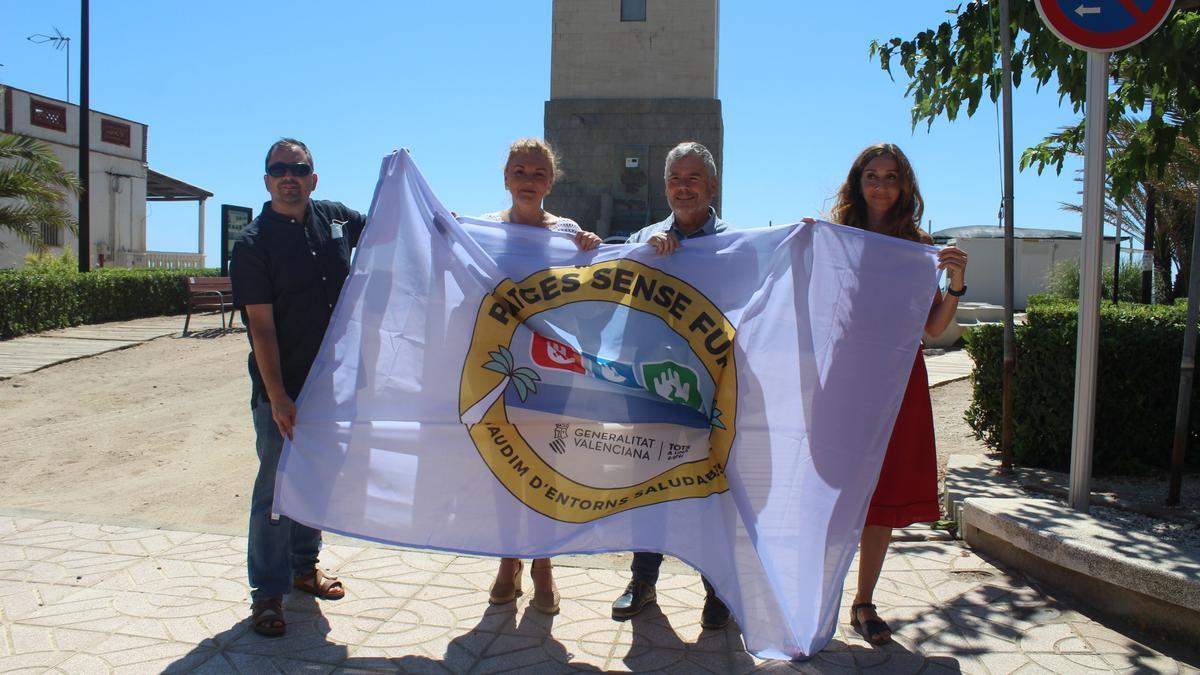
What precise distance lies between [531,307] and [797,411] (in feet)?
3.77

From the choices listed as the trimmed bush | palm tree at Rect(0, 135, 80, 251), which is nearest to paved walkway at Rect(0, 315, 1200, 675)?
palm tree at Rect(0, 135, 80, 251)

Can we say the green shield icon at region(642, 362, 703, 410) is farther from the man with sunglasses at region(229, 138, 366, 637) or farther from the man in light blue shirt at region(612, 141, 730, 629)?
the man with sunglasses at region(229, 138, 366, 637)

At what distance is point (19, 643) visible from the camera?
346 centimetres

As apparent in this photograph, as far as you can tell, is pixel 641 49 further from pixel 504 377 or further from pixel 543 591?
pixel 543 591

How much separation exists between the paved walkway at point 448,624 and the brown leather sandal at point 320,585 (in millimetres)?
48

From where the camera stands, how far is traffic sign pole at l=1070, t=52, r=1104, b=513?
4184 mm

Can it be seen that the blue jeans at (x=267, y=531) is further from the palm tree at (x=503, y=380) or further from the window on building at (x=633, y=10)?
the window on building at (x=633, y=10)

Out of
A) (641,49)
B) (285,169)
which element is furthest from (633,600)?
(641,49)

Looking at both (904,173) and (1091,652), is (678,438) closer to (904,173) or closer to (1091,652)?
(904,173)

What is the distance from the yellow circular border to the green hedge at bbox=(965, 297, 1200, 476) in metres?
3.22

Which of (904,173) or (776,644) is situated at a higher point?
(904,173)

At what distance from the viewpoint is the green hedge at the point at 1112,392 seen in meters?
5.58

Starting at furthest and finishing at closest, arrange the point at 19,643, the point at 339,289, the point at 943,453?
1. the point at 943,453
2. the point at 339,289
3. the point at 19,643

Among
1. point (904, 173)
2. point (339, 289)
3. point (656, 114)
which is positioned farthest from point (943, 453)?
point (656, 114)
